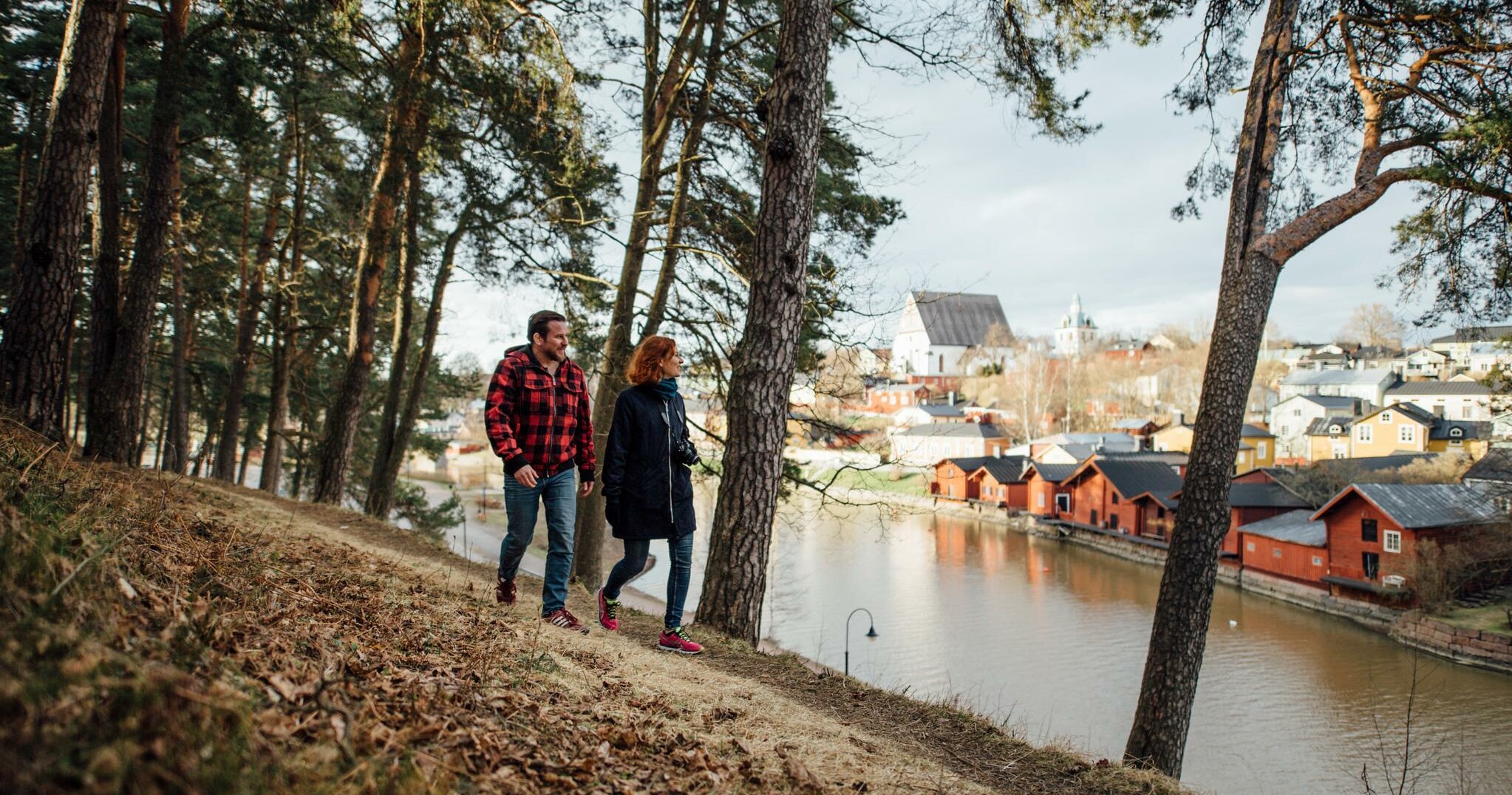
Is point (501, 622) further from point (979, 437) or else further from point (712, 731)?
point (979, 437)

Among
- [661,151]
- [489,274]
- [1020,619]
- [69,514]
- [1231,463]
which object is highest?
[661,151]

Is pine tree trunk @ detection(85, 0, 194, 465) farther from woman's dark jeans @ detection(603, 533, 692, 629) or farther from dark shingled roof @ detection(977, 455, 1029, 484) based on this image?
dark shingled roof @ detection(977, 455, 1029, 484)

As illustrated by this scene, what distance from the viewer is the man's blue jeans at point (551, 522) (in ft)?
13.5

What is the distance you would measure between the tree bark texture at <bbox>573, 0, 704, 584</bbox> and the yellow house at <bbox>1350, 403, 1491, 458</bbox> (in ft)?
134

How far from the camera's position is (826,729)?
10.8ft

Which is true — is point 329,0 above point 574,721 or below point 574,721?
above

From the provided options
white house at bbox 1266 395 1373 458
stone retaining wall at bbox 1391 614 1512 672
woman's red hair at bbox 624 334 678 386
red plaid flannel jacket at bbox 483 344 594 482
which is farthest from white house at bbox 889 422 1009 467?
red plaid flannel jacket at bbox 483 344 594 482

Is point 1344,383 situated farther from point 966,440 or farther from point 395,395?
point 395,395

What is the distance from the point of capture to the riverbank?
699 inches

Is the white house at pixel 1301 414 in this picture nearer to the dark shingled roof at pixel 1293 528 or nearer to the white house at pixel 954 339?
the dark shingled roof at pixel 1293 528

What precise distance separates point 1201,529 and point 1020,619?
16.2 meters

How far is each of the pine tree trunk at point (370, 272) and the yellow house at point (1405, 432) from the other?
43.3 metres

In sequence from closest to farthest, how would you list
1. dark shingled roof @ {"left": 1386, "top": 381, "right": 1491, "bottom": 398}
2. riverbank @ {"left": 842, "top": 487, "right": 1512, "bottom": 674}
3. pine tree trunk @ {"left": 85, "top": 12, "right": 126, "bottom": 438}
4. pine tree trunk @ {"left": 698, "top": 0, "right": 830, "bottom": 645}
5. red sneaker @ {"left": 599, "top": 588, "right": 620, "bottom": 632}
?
red sneaker @ {"left": 599, "top": 588, "right": 620, "bottom": 632} → pine tree trunk @ {"left": 698, "top": 0, "right": 830, "bottom": 645} → pine tree trunk @ {"left": 85, "top": 12, "right": 126, "bottom": 438} → riverbank @ {"left": 842, "top": 487, "right": 1512, "bottom": 674} → dark shingled roof @ {"left": 1386, "top": 381, "right": 1491, "bottom": 398}

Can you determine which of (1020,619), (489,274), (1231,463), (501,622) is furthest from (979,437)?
(501,622)
